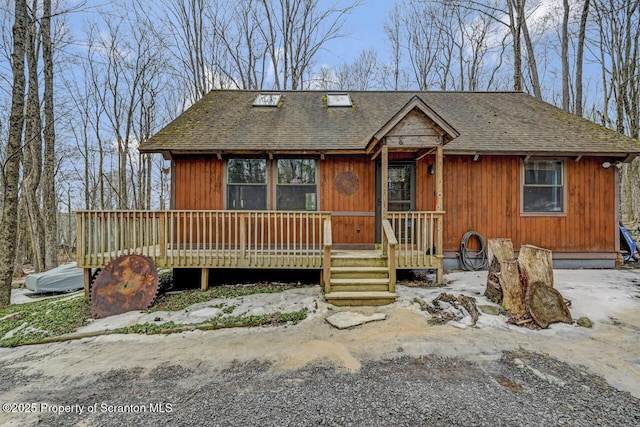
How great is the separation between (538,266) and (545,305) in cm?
54

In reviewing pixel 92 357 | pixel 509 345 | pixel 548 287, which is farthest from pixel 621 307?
pixel 92 357

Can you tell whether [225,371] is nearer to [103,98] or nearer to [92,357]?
[92,357]

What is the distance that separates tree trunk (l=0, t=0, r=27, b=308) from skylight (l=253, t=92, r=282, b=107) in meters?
5.04

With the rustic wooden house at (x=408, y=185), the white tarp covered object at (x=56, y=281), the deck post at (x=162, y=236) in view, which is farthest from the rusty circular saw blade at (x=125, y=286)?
the white tarp covered object at (x=56, y=281)

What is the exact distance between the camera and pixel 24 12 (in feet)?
20.8

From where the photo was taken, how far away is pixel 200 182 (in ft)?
24.1

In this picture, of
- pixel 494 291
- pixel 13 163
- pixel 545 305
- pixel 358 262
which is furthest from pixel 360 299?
pixel 13 163

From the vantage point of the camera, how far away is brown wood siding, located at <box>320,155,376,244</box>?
7.37 metres

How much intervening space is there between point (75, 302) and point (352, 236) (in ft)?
18.9

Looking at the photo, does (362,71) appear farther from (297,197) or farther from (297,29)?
(297,197)

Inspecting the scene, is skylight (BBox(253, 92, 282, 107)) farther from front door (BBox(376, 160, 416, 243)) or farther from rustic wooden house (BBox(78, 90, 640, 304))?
front door (BBox(376, 160, 416, 243))

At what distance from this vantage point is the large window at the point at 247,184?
7.41m

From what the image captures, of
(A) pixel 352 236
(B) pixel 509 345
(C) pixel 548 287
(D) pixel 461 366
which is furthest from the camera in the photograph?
(A) pixel 352 236

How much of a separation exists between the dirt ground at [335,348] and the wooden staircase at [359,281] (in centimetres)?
32
